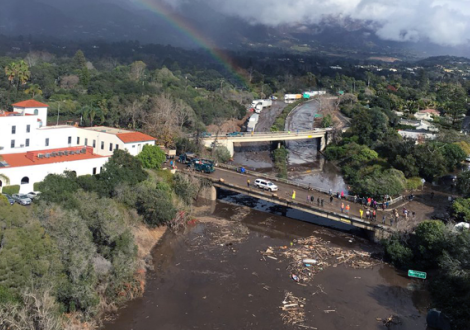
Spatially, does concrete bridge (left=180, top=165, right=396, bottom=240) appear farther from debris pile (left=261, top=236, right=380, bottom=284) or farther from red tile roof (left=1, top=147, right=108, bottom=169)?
red tile roof (left=1, top=147, right=108, bottom=169)

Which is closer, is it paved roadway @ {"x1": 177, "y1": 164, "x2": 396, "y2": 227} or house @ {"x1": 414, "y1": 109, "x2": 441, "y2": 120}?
paved roadway @ {"x1": 177, "y1": 164, "x2": 396, "y2": 227}

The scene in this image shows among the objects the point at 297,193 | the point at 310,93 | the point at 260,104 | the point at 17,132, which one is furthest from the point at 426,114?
the point at 17,132

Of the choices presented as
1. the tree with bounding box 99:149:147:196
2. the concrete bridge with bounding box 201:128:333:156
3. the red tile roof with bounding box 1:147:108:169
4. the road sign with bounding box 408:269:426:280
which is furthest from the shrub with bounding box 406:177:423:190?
the red tile roof with bounding box 1:147:108:169

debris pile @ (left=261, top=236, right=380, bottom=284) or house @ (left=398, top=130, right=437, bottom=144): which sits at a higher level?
house @ (left=398, top=130, right=437, bottom=144)

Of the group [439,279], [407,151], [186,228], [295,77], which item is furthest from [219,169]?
[295,77]

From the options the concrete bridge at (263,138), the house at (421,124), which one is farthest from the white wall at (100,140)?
the house at (421,124)

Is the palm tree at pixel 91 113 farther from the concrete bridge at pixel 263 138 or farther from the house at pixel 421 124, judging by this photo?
the house at pixel 421 124
